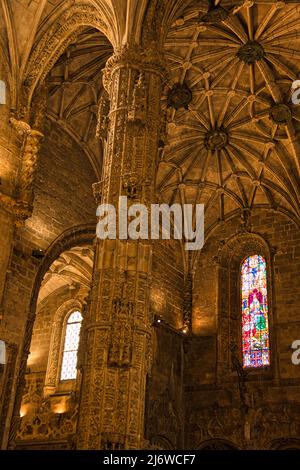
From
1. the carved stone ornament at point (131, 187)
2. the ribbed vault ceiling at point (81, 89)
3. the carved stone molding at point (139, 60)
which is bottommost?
the carved stone ornament at point (131, 187)

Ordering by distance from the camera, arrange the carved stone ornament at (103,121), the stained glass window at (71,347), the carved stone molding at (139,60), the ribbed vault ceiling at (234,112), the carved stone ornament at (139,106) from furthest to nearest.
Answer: the stained glass window at (71,347)
the ribbed vault ceiling at (234,112)
the carved stone ornament at (103,121)
the carved stone molding at (139,60)
the carved stone ornament at (139,106)

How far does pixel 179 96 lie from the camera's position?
2038 cm

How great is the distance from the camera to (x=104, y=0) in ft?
44.5

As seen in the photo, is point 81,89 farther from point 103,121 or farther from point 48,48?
point 103,121

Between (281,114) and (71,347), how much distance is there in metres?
12.2

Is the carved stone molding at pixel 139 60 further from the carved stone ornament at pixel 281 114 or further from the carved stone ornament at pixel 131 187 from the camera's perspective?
the carved stone ornament at pixel 281 114

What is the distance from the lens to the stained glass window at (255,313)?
21.5 metres

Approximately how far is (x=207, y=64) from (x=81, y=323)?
11306 millimetres

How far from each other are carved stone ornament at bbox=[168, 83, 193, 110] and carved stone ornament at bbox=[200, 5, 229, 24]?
9.90ft

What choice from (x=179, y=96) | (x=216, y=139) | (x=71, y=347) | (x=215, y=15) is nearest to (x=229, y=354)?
(x=71, y=347)

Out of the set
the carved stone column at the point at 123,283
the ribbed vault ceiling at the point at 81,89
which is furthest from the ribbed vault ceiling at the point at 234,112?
the carved stone column at the point at 123,283

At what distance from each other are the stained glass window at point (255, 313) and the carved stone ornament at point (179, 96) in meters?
6.46

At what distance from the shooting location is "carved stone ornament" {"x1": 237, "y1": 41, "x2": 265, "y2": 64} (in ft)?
59.9

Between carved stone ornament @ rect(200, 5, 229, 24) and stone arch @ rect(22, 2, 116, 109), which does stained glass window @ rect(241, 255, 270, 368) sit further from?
stone arch @ rect(22, 2, 116, 109)
